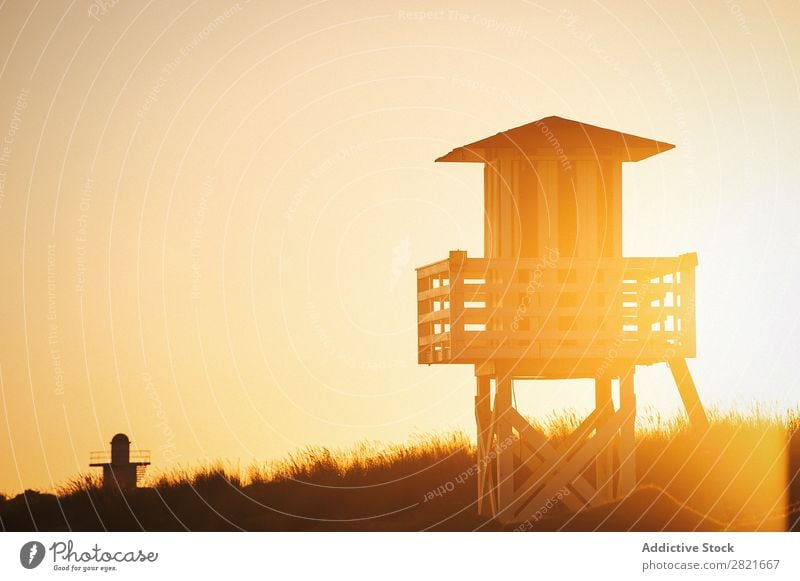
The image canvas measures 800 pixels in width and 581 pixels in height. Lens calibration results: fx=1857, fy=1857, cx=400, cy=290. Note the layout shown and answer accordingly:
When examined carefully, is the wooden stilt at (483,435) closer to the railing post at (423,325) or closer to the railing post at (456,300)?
the railing post at (423,325)

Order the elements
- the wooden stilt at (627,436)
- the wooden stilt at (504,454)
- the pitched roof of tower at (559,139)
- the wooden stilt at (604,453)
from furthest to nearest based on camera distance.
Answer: the wooden stilt at (604,453) → the wooden stilt at (627,436) → the wooden stilt at (504,454) → the pitched roof of tower at (559,139)

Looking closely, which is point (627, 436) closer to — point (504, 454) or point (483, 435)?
point (504, 454)

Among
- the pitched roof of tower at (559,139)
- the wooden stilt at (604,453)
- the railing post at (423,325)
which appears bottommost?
the wooden stilt at (604,453)

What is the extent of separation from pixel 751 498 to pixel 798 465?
3.90ft

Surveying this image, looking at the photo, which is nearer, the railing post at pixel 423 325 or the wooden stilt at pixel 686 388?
the wooden stilt at pixel 686 388

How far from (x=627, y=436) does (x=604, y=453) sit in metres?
0.61

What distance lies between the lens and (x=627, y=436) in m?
33.6

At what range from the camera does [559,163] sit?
3269cm

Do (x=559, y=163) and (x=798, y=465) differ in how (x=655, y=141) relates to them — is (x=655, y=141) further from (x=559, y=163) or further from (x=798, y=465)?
(x=798, y=465)

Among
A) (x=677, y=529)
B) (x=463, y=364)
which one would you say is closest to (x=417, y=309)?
(x=463, y=364)

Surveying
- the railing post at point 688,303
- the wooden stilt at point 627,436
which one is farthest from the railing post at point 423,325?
the railing post at point 688,303
